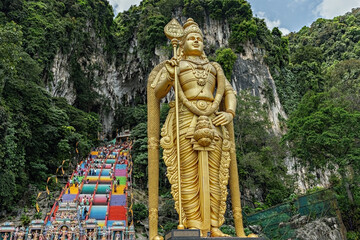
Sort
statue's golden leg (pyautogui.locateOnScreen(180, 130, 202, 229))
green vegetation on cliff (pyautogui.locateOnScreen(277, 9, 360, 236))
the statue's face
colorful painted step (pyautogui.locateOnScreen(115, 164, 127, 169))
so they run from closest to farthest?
statue's golden leg (pyautogui.locateOnScreen(180, 130, 202, 229)) → the statue's face → green vegetation on cliff (pyautogui.locateOnScreen(277, 9, 360, 236)) → colorful painted step (pyautogui.locateOnScreen(115, 164, 127, 169))

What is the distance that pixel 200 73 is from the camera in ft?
15.6

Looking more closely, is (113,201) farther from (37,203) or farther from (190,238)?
(190,238)

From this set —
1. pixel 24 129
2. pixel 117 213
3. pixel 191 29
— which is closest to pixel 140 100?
pixel 24 129

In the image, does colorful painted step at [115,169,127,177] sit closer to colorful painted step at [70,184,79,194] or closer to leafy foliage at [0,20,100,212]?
leafy foliage at [0,20,100,212]

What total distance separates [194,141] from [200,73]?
106cm

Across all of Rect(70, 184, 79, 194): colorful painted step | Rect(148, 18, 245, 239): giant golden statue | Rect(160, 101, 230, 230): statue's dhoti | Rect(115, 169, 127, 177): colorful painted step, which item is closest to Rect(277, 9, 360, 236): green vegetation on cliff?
Rect(148, 18, 245, 239): giant golden statue

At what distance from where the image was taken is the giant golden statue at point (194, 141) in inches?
164

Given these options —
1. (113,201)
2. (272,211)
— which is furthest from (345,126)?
(113,201)

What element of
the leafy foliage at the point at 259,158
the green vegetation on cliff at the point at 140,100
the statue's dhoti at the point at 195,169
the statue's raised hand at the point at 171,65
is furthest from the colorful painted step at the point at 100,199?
the statue's raised hand at the point at 171,65

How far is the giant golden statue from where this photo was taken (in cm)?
417

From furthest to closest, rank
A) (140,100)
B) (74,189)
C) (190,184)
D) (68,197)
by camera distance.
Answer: (140,100)
(74,189)
(68,197)
(190,184)

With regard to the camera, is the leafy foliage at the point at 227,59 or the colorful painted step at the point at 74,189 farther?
the leafy foliage at the point at 227,59

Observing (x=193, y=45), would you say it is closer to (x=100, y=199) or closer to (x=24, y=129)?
(x=100, y=199)

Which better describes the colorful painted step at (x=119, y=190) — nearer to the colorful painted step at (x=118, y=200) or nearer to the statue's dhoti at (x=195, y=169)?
the colorful painted step at (x=118, y=200)
